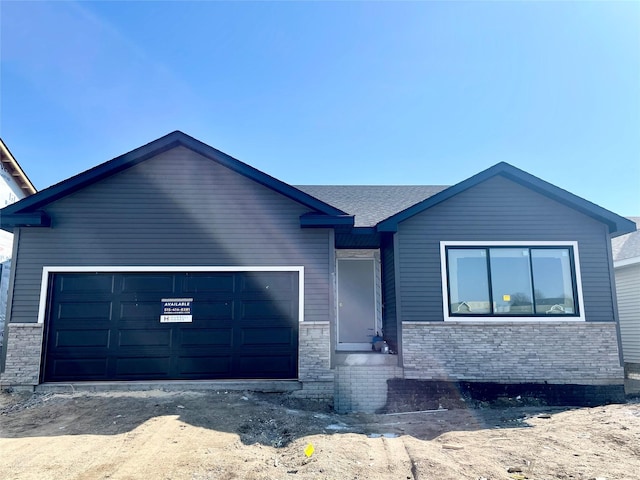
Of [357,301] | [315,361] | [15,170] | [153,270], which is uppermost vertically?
[15,170]

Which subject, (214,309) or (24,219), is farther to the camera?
(214,309)

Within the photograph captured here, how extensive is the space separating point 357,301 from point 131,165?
20.2 ft

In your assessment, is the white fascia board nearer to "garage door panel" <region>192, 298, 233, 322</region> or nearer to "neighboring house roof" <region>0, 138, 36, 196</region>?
"garage door panel" <region>192, 298, 233, 322</region>

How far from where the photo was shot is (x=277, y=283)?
8453 mm

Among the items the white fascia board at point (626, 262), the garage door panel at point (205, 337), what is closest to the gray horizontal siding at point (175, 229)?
the garage door panel at point (205, 337)

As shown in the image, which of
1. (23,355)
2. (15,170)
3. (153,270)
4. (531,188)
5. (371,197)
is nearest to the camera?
(23,355)

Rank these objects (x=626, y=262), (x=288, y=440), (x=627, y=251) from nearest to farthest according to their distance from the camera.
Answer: (x=288, y=440) < (x=626, y=262) < (x=627, y=251)

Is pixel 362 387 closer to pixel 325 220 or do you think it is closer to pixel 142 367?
pixel 325 220

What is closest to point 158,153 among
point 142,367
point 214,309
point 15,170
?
point 214,309

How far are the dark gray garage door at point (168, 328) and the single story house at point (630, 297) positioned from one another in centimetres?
999

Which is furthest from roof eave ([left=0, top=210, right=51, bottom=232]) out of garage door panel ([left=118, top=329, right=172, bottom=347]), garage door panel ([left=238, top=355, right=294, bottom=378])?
garage door panel ([left=238, top=355, right=294, bottom=378])

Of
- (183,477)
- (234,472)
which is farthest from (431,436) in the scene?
(183,477)

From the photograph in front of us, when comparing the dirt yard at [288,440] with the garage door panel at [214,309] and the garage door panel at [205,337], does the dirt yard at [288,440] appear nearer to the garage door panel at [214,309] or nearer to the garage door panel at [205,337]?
the garage door panel at [205,337]

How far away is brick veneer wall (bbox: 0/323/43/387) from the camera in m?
7.87
